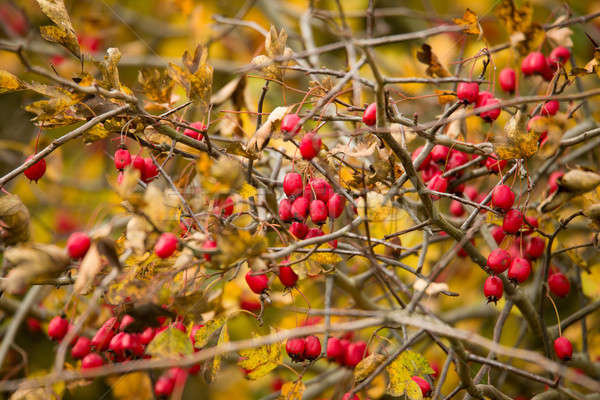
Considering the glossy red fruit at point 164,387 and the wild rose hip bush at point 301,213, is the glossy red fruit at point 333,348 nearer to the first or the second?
the wild rose hip bush at point 301,213

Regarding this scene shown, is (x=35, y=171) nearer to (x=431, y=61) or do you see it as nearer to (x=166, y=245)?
(x=166, y=245)

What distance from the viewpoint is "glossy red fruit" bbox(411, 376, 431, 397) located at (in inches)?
64.9

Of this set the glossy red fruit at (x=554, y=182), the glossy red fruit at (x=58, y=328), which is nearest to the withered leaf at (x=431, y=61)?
the glossy red fruit at (x=554, y=182)

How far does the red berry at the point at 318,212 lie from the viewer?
1.43 metres

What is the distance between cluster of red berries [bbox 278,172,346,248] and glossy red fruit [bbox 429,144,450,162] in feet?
1.47

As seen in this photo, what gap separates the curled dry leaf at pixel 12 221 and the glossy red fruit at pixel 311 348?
2.80 feet

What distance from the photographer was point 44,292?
2.71 metres

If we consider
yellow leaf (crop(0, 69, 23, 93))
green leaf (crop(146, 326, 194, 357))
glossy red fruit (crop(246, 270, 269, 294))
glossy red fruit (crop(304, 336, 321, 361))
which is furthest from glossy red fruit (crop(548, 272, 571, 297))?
yellow leaf (crop(0, 69, 23, 93))

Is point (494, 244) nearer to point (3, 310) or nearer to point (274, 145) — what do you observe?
point (274, 145)

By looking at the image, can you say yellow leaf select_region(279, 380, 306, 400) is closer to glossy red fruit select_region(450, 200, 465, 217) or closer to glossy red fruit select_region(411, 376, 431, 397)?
glossy red fruit select_region(411, 376, 431, 397)

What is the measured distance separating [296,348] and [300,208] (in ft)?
1.48

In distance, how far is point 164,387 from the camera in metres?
1.84

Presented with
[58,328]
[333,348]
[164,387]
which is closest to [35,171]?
[58,328]

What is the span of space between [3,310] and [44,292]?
20 centimetres
